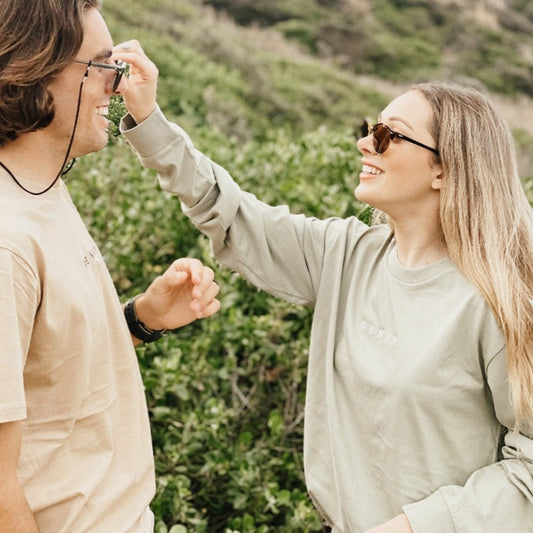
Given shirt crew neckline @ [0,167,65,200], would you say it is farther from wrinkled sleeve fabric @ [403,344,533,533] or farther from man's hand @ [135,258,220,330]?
wrinkled sleeve fabric @ [403,344,533,533]

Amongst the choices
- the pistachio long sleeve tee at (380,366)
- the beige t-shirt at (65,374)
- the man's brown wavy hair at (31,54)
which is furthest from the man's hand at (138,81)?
the beige t-shirt at (65,374)

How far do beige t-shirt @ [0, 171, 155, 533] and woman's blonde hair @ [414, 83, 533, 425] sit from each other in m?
0.93

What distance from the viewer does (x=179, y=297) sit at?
217 centimetres

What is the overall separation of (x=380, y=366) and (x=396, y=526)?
0.41 m

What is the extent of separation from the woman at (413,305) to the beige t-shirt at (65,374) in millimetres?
523

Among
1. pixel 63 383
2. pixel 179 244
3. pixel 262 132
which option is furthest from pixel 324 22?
pixel 63 383

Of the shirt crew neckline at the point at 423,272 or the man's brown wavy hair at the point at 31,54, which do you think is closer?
the man's brown wavy hair at the point at 31,54

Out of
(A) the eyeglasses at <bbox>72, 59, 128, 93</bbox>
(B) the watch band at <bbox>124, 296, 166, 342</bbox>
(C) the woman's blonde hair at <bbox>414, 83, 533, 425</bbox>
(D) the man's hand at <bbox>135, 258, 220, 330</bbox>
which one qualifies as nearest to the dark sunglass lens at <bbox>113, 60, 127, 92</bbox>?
(A) the eyeglasses at <bbox>72, 59, 128, 93</bbox>

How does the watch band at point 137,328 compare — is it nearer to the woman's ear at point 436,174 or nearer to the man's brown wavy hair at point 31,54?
Result: the man's brown wavy hair at point 31,54

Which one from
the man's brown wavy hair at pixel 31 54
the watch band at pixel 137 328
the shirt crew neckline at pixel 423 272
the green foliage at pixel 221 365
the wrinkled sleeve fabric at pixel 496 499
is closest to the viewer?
the man's brown wavy hair at pixel 31 54

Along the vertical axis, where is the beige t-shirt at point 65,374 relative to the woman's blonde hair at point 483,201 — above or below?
below

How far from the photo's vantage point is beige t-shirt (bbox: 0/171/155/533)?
58.9 inches

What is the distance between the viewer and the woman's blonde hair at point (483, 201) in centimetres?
197

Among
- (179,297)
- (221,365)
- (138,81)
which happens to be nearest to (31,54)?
(138,81)
